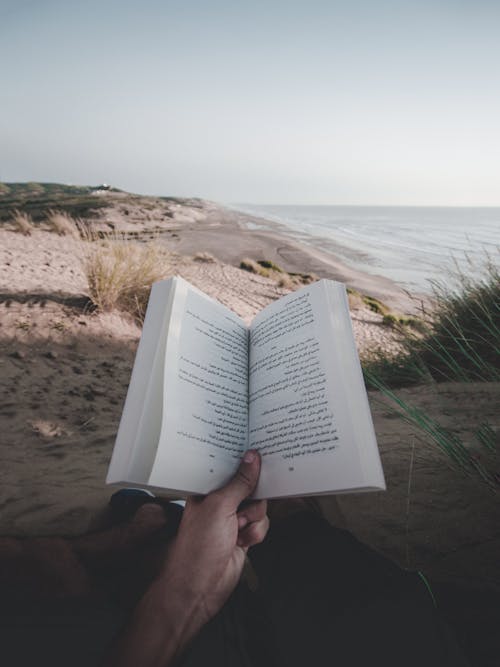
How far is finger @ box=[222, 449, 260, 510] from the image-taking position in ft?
2.75

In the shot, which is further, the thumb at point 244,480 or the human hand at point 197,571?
the thumb at point 244,480

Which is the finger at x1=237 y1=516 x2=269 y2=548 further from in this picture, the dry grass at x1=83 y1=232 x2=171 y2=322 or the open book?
the dry grass at x1=83 y1=232 x2=171 y2=322

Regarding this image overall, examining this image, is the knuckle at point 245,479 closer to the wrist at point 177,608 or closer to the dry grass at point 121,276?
the wrist at point 177,608

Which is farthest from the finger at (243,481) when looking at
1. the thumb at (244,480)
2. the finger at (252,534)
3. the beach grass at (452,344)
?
the beach grass at (452,344)

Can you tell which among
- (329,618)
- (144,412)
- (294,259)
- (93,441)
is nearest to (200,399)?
(144,412)

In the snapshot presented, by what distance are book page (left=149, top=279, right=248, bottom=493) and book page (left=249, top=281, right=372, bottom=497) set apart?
5 cm

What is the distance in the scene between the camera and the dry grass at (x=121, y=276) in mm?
4141

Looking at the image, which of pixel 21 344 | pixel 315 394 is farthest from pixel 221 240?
pixel 315 394

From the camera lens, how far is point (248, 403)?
102 cm

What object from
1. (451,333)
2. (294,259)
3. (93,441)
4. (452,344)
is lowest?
(93,441)

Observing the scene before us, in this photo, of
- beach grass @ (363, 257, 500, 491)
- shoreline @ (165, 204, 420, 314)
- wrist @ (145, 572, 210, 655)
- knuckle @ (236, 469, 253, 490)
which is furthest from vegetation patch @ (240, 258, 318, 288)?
wrist @ (145, 572, 210, 655)

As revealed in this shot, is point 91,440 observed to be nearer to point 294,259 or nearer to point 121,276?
point 121,276

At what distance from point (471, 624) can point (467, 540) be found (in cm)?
40

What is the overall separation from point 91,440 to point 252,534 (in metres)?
1.78
